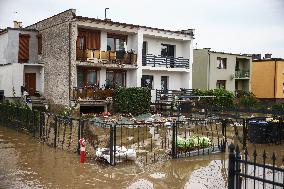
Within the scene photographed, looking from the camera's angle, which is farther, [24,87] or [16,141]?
[24,87]

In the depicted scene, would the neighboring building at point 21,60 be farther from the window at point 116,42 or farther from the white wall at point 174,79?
the white wall at point 174,79

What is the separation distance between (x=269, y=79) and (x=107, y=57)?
25384mm

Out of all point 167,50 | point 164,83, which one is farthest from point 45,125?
point 167,50

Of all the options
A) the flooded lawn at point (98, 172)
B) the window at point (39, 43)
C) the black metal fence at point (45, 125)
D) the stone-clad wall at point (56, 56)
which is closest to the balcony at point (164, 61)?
the stone-clad wall at point (56, 56)

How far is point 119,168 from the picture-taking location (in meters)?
10.3

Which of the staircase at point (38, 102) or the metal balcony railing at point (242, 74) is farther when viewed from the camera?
the metal balcony railing at point (242, 74)

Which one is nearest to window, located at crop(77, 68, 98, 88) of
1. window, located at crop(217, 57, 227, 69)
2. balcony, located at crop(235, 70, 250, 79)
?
window, located at crop(217, 57, 227, 69)

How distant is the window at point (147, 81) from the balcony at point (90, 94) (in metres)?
5.51

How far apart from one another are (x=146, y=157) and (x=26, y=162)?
13.2 ft

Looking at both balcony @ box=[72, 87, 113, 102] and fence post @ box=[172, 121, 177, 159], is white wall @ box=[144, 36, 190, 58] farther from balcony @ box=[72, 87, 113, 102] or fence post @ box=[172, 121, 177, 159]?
fence post @ box=[172, 121, 177, 159]

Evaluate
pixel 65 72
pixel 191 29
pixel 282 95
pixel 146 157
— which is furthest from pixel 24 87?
pixel 282 95

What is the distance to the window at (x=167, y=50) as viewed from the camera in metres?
32.8

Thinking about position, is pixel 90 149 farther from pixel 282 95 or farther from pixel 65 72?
→ pixel 282 95

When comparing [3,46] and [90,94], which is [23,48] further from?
[90,94]
